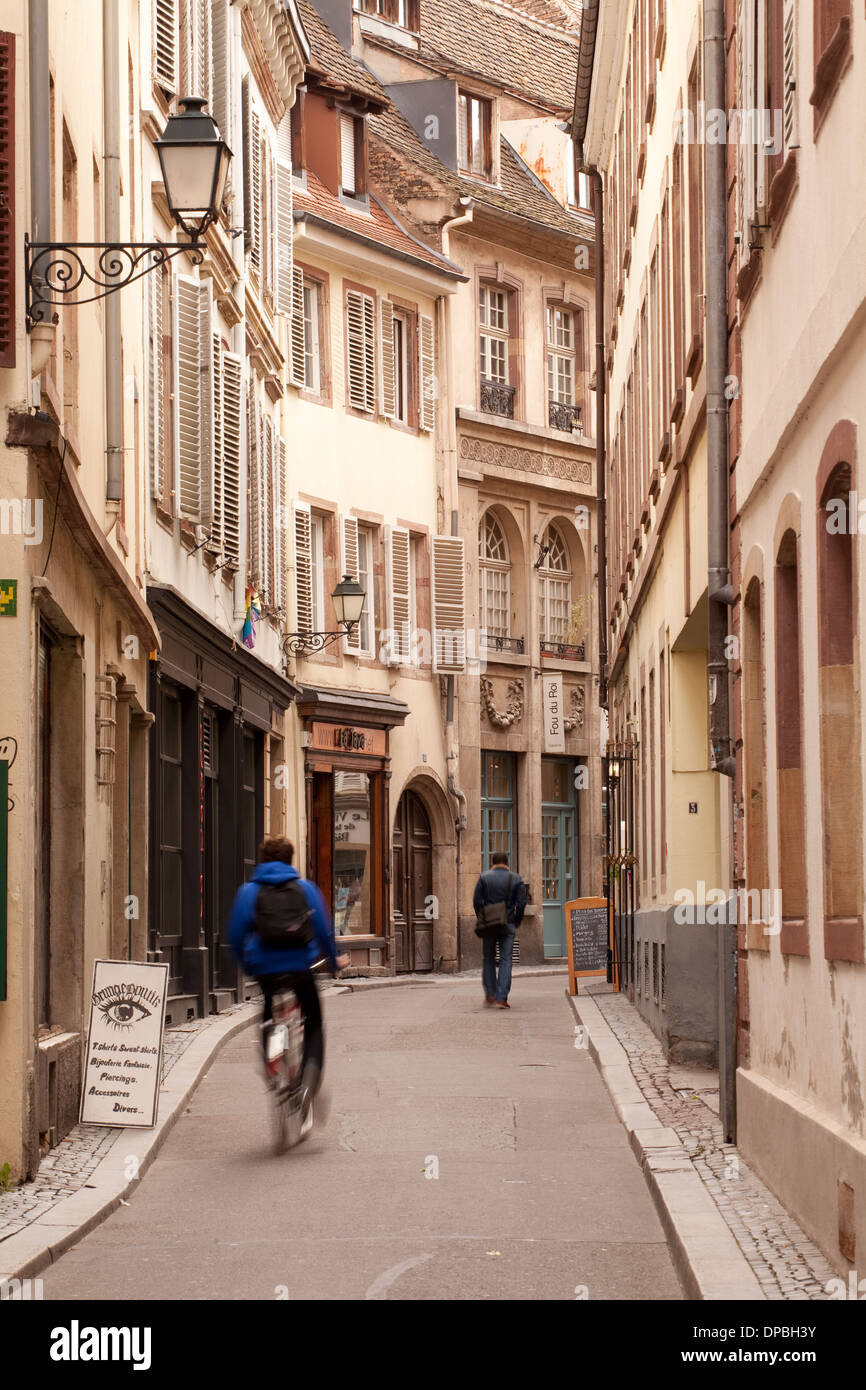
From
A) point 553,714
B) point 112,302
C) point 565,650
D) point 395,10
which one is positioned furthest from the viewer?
point 565,650

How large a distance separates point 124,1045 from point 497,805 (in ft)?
81.6

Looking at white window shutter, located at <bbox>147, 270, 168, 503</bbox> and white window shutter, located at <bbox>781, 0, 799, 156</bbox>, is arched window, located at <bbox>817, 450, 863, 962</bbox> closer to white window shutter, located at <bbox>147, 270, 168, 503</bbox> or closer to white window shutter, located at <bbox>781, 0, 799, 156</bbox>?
white window shutter, located at <bbox>781, 0, 799, 156</bbox>

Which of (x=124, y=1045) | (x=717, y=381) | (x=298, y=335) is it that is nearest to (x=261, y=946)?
(x=124, y=1045)

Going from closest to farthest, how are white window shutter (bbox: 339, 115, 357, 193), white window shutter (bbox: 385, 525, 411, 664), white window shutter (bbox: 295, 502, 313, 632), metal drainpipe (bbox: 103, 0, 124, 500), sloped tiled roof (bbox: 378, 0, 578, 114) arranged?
metal drainpipe (bbox: 103, 0, 124, 500) → white window shutter (bbox: 295, 502, 313, 632) → white window shutter (bbox: 385, 525, 411, 664) → white window shutter (bbox: 339, 115, 357, 193) → sloped tiled roof (bbox: 378, 0, 578, 114)

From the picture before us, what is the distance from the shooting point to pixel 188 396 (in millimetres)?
20562

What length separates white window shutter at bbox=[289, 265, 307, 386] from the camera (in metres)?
30.8

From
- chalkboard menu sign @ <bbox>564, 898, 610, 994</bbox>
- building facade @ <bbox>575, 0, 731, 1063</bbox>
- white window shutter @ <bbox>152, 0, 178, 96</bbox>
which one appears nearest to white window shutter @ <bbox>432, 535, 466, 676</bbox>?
building facade @ <bbox>575, 0, 731, 1063</bbox>

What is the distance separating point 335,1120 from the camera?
1337 centimetres

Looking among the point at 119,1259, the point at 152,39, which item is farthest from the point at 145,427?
the point at 119,1259

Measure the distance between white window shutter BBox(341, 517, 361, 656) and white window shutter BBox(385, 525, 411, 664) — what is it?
0.86 meters

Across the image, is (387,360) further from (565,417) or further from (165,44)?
(165,44)

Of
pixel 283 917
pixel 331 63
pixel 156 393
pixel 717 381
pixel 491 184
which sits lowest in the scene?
pixel 283 917

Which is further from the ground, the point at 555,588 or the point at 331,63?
the point at 331,63
